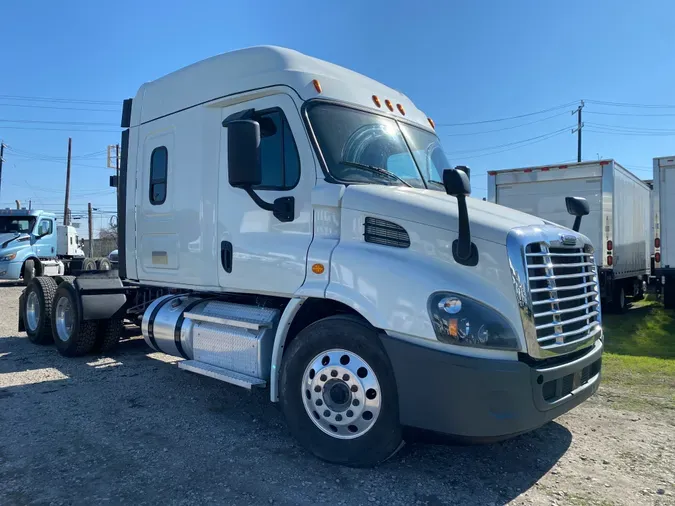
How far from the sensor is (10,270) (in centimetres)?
1947

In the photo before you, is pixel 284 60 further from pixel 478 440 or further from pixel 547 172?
pixel 547 172

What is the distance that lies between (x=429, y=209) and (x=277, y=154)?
1.47m

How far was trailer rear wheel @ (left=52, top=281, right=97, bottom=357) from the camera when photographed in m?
7.23

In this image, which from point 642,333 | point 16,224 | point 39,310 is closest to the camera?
point 39,310

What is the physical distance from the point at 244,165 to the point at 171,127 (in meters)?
2.18

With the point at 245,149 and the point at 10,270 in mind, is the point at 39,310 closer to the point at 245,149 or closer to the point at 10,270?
the point at 245,149

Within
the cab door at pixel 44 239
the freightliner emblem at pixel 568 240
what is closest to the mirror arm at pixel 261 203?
the freightliner emblem at pixel 568 240

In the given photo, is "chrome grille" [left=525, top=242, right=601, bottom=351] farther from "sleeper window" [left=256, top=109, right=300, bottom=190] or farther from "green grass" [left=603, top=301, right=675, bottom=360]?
"green grass" [left=603, top=301, right=675, bottom=360]

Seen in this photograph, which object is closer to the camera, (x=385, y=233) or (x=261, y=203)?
(x=385, y=233)

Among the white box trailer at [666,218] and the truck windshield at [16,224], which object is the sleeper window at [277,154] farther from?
the truck windshield at [16,224]

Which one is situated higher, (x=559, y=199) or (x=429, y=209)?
(x=559, y=199)

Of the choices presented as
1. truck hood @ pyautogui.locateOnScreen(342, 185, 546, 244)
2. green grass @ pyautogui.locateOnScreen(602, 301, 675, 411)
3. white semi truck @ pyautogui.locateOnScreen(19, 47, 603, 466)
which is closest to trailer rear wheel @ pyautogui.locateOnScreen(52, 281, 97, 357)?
white semi truck @ pyautogui.locateOnScreen(19, 47, 603, 466)

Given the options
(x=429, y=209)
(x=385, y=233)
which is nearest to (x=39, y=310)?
(x=385, y=233)

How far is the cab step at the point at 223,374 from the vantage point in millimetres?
4385
